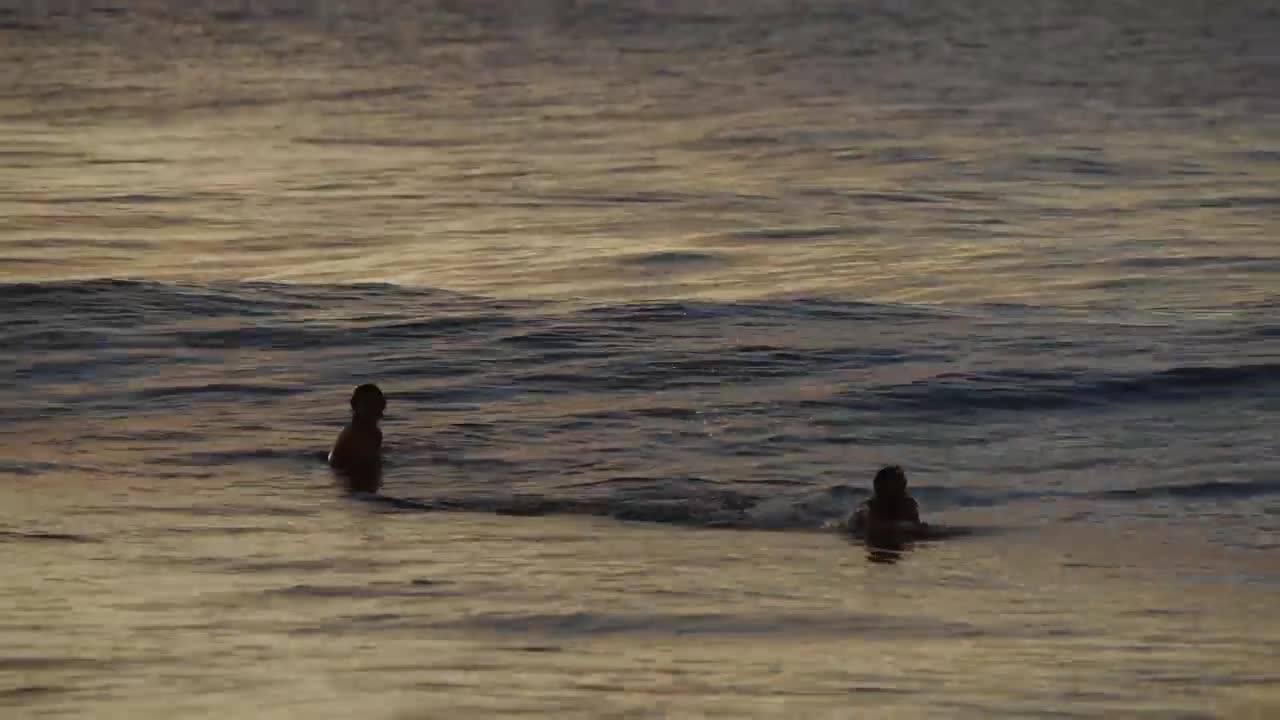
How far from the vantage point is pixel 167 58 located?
167 ft

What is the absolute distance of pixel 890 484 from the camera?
11250 mm

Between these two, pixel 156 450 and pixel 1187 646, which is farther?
pixel 156 450

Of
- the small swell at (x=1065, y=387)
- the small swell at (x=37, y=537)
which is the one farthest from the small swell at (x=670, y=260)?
the small swell at (x=37, y=537)

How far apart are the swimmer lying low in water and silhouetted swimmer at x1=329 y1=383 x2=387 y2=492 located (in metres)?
2.74

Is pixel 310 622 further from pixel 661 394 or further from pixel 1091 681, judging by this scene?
pixel 661 394

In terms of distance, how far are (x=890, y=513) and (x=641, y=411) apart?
4.11 m

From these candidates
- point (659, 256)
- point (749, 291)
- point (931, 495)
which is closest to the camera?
point (931, 495)

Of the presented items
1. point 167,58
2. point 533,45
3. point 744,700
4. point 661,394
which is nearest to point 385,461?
point 661,394

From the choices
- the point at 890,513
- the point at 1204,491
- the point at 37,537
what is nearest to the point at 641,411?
the point at 1204,491

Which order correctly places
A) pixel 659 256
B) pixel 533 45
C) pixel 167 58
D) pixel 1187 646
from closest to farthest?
pixel 1187 646
pixel 659 256
pixel 167 58
pixel 533 45

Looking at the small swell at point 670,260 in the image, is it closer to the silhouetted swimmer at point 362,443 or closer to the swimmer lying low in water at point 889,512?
the silhouetted swimmer at point 362,443

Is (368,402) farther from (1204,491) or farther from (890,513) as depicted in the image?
(1204,491)

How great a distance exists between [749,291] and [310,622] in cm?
1109

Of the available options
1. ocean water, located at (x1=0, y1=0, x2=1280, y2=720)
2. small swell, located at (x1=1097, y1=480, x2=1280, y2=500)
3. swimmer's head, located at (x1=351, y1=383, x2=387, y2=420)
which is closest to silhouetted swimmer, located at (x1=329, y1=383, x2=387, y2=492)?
swimmer's head, located at (x1=351, y1=383, x2=387, y2=420)
